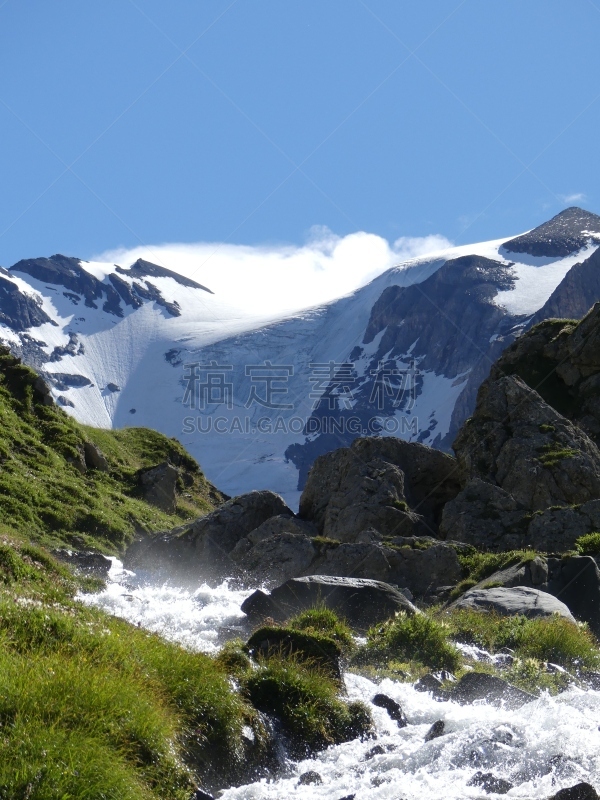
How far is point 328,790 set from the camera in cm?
984

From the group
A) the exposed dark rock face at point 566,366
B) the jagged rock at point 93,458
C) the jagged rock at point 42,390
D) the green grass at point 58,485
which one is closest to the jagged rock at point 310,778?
the green grass at point 58,485

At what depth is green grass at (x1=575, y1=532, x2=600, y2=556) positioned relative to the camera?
922 inches

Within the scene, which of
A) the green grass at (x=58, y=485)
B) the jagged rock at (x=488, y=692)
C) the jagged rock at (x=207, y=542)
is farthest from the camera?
the jagged rock at (x=207, y=542)

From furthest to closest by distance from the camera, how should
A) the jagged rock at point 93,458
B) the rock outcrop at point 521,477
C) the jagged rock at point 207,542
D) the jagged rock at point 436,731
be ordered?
the jagged rock at point 93,458
the jagged rock at point 207,542
the rock outcrop at point 521,477
the jagged rock at point 436,731

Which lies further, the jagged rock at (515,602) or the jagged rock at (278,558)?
the jagged rock at (278,558)

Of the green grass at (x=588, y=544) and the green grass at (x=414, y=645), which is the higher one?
the green grass at (x=588, y=544)

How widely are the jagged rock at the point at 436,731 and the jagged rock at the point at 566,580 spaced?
8.48m

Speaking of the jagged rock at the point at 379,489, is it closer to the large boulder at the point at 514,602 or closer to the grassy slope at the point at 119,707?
the large boulder at the point at 514,602

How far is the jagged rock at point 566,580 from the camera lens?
19.4 m

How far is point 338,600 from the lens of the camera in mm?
18672

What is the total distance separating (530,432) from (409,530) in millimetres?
6663

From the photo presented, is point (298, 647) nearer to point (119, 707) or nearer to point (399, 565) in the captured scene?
point (119, 707)

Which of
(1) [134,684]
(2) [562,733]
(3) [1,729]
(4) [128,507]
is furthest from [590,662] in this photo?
(4) [128,507]

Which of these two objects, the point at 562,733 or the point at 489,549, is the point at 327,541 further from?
→ the point at 562,733
